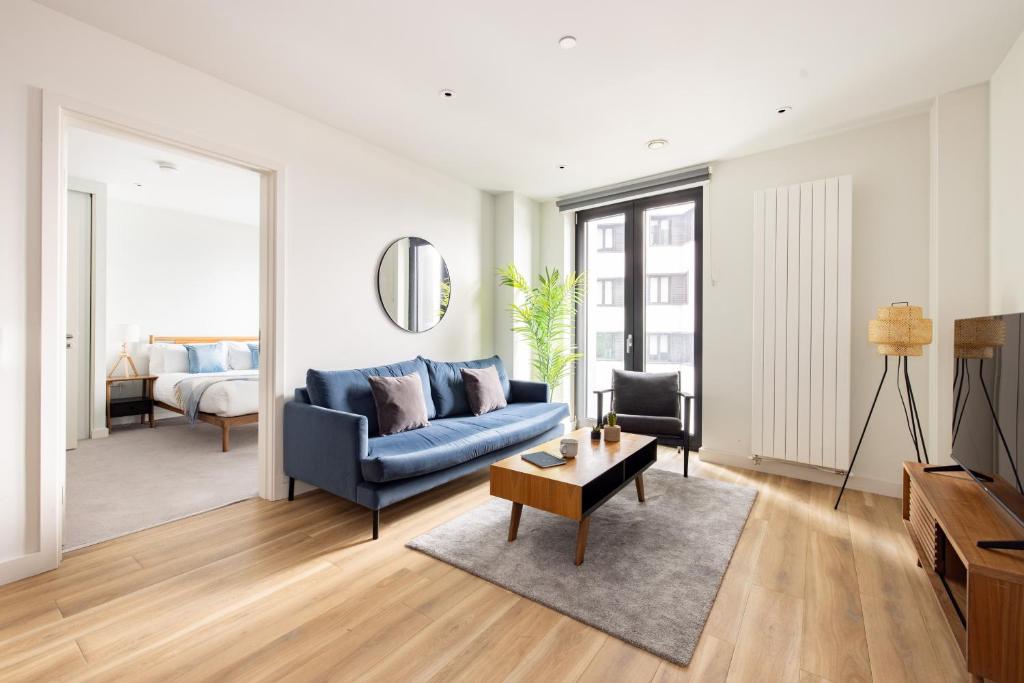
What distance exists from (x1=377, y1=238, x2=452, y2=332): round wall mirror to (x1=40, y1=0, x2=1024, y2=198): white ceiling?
95 centimetres

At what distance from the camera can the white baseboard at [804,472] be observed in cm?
320

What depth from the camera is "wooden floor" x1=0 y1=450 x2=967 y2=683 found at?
5.10ft

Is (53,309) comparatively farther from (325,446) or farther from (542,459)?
(542,459)

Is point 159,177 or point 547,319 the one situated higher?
point 159,177

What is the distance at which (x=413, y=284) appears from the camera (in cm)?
404

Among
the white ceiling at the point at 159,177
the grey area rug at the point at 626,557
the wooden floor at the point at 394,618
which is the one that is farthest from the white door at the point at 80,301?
the grey area rug at the point at 626,557

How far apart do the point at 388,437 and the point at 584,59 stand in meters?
2.53

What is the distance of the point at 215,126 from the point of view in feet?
8.90

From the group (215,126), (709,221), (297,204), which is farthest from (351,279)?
(709,221)

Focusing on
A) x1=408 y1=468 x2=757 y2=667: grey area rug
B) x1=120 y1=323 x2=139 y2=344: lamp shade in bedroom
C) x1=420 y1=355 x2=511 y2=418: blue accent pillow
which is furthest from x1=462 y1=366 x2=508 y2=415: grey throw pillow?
x1=120 y1=323 x2=139 y2=344: lamp shade in bedroom

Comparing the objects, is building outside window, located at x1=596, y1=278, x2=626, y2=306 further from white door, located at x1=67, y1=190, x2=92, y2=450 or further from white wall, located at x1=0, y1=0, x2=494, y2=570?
white door, located at x1=67, y1=190, x2=92, y2=450

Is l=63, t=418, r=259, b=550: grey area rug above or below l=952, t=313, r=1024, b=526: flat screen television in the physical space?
below

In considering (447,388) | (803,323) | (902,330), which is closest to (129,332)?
(447,388)

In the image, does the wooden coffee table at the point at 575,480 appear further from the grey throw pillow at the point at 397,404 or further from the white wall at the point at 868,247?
the white wall at the point at 868,247
